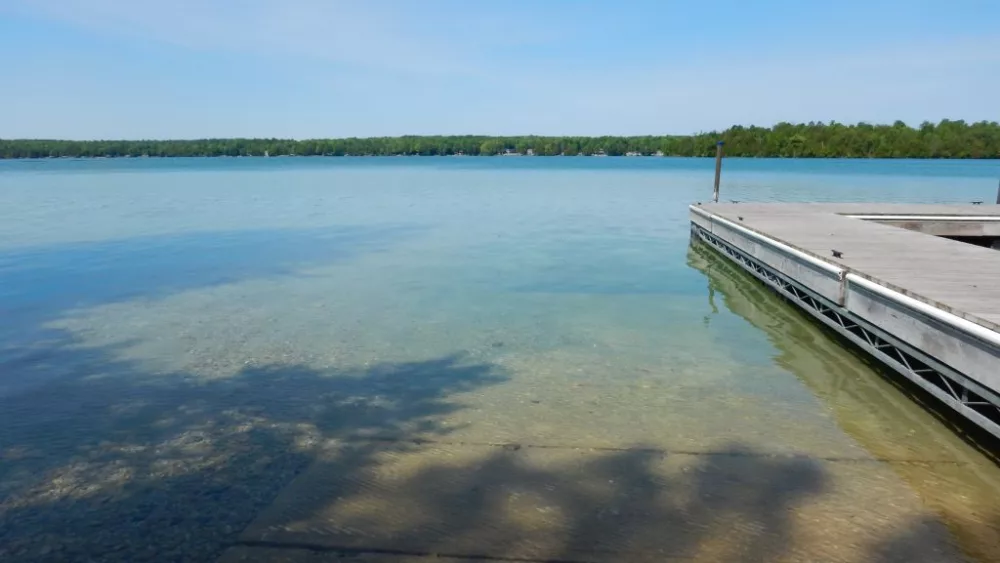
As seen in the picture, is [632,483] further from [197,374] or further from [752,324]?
[752,324]

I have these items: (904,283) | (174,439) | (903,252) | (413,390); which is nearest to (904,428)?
(904,283)

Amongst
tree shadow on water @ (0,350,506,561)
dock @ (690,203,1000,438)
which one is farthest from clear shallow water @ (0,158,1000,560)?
dock @ (690,203,1000,438)

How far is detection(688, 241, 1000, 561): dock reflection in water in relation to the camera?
506 cm

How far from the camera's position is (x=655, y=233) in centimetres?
2302

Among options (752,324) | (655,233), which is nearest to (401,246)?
(655,233)

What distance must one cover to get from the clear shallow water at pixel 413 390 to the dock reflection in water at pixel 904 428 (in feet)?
0.09

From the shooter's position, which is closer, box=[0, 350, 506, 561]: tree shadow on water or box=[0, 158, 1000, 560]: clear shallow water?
box=[0, 350, 506, 561]: tree shadow on water

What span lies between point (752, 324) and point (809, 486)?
6143 mm

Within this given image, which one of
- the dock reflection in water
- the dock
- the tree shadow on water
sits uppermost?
the dock

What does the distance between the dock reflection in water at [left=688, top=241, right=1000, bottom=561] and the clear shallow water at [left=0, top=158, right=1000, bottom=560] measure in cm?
3

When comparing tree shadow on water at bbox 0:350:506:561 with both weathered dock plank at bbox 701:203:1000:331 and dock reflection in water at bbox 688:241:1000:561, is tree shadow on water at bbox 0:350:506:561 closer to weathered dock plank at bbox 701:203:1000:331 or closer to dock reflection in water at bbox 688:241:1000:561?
dock reflection in water at bbox 688:241:1000:561

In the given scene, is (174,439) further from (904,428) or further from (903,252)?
(903,252)

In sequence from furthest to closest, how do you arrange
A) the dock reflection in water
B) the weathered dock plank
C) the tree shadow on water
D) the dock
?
the weathered dock plank → the dock → the dock reflection in water → the tree shadow on water

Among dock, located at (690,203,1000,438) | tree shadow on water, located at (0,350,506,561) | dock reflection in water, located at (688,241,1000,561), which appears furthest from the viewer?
dock, located at (690,203,1000,438)
